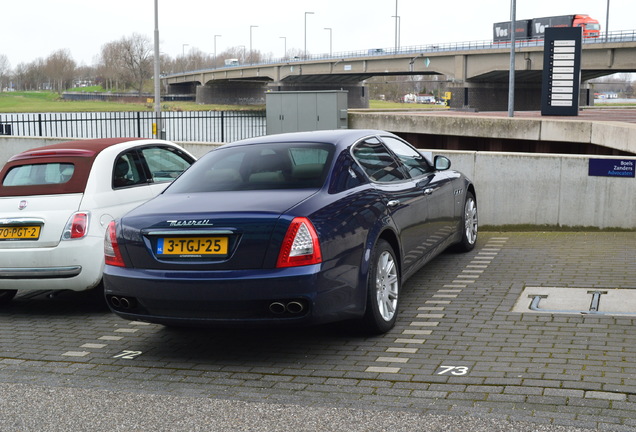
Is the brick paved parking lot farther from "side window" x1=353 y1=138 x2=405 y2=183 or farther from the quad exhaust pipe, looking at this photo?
"side window" x1=353 y1=138 x2=405 y2=183

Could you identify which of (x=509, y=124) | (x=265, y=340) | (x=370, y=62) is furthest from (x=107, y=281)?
(x=370, y=62)

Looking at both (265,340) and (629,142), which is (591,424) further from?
(629,142)

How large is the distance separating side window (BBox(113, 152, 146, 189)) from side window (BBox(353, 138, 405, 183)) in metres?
2.34

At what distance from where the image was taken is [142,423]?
4.25 metres

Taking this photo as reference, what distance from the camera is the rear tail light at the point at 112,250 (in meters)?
5.46

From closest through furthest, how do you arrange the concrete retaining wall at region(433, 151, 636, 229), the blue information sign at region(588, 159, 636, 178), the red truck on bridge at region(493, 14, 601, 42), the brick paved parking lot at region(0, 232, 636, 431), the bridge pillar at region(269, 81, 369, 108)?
the brick paved parking lot at region(0, 232, 636, 431)
the blue information sign at region(588, 159, 636, 178)
the concrete retaining wall at region(433, 151, 636, 229)
the red truck on bridge at region(493, 14, 601, 42)
the bridge pillar at region(269, 81, 369, 108)

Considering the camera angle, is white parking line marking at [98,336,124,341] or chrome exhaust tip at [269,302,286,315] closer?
chrome exhaust tip at [269,302,286,315]

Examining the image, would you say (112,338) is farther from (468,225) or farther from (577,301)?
(468,225)

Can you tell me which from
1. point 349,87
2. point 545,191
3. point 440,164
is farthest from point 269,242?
point 349,87

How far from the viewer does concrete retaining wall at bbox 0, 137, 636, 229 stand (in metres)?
10.3

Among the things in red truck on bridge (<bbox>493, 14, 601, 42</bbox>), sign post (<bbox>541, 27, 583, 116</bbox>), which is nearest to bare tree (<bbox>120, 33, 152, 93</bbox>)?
red truck on bridge (<bbox>493, 14, 601, 42</bbox>)

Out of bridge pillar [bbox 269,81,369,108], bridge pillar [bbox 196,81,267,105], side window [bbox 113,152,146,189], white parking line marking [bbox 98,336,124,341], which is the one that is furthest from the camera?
bridge pillar [bbox 196,81,267,105]

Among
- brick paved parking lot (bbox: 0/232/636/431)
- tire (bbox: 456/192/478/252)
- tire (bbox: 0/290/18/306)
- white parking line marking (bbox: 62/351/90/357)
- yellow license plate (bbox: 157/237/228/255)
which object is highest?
yellow license plate (bbox: 157/237/228/255)

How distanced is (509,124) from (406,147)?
67.4 feet
